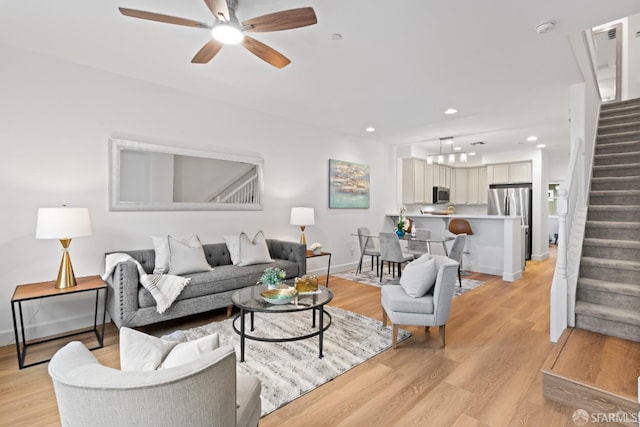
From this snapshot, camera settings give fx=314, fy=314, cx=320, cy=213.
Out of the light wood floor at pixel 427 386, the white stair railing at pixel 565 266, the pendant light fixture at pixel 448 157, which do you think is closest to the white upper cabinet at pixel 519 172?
the pendant light fixture at pixel 448 157

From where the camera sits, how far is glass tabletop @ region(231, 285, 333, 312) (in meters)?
2.52

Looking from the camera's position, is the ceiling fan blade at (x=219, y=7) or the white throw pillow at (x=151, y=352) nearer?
the white throw pillow at (x=151, y=352)

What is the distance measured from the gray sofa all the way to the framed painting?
1814mm

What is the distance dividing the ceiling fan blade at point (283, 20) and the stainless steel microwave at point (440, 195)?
6.81m

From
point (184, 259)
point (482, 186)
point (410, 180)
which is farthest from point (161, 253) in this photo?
point (482, 186)

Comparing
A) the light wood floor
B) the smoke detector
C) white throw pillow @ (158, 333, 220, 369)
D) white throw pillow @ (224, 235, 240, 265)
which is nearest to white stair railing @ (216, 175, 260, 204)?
white throw pillow @ (224, 235, 240, 265)

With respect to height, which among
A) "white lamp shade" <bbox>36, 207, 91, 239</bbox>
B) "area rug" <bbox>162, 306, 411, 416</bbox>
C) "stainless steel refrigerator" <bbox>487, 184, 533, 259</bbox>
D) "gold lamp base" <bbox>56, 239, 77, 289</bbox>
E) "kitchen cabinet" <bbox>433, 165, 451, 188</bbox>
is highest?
"kitchen cabinet" <bbox>433, 165, 451, 188</bbox>

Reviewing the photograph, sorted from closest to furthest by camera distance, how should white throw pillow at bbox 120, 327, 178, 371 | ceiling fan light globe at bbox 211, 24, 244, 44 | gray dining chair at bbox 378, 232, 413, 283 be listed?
white throw pillow at bbox 120, 327, 178, 371
ceiling fan light globe at bbox 211, 24, 244, 44
gray dining chair at bbox 378, 232, 413, 283

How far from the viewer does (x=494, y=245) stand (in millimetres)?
5797

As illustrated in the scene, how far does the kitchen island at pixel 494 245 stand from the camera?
5.33 metres

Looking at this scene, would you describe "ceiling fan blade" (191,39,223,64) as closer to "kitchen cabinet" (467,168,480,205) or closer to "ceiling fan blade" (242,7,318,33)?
"ceiling fan blade" (242,7,318,33)

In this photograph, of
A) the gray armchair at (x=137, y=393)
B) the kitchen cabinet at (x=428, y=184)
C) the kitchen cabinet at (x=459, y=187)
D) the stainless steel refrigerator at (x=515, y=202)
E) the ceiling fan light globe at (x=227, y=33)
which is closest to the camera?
the gray armchair at (x=137, y=393)

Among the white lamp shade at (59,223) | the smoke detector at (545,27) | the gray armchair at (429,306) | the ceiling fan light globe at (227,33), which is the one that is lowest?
the gray armchair at (429,306)

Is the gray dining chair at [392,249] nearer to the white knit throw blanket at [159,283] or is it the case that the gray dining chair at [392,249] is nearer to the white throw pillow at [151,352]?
the white knit throw blanket at [159,283]
